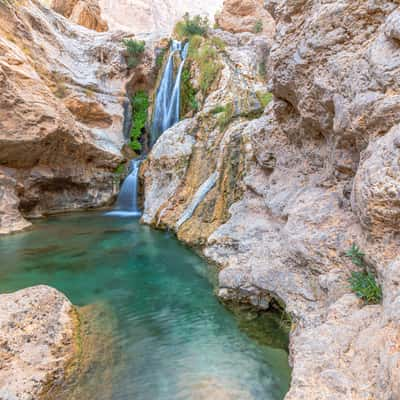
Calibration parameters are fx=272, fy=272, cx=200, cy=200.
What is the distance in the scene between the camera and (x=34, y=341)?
2.88m

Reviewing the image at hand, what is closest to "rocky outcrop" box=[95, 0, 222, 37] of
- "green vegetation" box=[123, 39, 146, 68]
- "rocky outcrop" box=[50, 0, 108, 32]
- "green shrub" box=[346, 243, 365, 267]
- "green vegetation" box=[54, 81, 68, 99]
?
"rocky outcrop" box=[50, 0, 108, 32]

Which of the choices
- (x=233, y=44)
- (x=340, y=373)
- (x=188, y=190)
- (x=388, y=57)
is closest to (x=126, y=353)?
(x=340, y=373)

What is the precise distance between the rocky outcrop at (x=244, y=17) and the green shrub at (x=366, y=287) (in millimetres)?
21986

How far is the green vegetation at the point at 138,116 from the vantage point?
1481cm

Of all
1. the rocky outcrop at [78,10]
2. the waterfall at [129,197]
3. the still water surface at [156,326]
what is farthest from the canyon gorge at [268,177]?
the rocky outcrop at [78,10]

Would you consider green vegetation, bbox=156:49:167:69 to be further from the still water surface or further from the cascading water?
the still water surface

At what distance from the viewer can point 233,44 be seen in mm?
16047

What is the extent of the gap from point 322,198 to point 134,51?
15127mm

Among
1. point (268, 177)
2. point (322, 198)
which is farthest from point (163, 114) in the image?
point (322, 198)

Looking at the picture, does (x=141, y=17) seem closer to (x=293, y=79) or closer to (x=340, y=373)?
(x=293, y=79)

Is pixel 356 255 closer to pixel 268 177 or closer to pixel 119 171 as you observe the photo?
pixel 268 177

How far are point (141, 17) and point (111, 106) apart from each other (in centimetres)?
5640

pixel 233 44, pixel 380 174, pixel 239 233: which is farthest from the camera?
pixel 233 44

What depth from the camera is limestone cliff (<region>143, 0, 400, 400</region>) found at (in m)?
1.91
